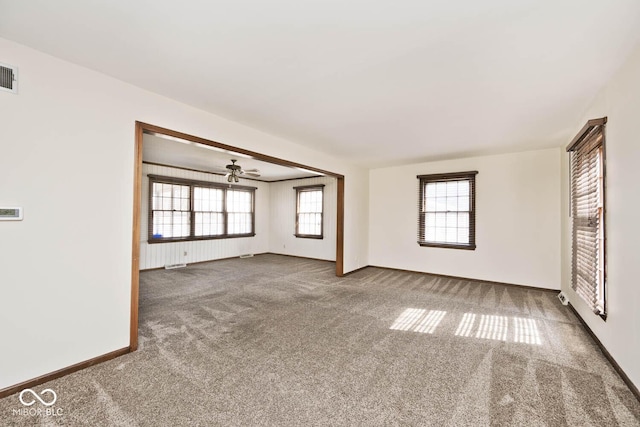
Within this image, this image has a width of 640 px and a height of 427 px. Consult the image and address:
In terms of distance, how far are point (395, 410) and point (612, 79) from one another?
3478mm

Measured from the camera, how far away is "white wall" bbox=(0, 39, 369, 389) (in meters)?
2.03

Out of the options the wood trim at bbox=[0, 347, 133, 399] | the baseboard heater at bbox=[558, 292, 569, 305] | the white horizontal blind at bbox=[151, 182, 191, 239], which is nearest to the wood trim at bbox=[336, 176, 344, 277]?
the baseboard heater at bbox=[558, 292, 569, 305]

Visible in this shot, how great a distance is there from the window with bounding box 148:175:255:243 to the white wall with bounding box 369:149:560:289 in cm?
481

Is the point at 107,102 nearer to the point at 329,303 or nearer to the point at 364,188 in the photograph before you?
the point at 329,303

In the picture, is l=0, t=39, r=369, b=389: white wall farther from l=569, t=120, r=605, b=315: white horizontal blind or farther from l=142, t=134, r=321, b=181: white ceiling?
l=569, t=120, r=605, b=315: white horizontal blind

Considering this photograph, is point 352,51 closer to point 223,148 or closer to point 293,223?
point 223,148

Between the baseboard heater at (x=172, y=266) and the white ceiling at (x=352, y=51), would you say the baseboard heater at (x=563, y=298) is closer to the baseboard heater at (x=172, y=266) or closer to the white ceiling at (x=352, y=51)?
the white ceiling at (x=352, y=51)

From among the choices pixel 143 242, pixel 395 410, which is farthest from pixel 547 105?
pixel 143 242

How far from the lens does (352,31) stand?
6.03 ft

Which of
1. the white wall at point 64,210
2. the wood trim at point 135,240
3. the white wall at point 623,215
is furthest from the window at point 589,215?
the white wall at point 64,210

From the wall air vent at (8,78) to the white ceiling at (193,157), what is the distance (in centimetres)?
197

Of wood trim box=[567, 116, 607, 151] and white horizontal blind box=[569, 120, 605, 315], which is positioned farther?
white horizontal blind box=[569, 120, 605, 315]

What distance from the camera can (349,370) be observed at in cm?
231

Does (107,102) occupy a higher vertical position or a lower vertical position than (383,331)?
higher
